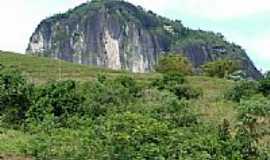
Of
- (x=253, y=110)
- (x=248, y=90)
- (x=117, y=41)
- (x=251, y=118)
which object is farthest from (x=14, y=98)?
(x=117, y=41)

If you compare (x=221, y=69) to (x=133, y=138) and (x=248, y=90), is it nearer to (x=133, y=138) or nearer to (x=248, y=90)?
(x=248, y=90)

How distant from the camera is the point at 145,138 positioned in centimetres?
1584

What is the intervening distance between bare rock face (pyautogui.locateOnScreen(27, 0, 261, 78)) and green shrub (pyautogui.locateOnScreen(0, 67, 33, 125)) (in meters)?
94.6

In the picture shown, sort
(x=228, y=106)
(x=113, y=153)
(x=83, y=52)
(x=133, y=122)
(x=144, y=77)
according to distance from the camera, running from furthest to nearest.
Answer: (x=83, y=52)
(x=144, y=77)
(x=228, y=106)
(x=133, y=122)
(x=113, y=153)

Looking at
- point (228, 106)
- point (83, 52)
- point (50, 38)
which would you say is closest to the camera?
point (228, 106)

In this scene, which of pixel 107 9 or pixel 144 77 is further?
pixel 107 9

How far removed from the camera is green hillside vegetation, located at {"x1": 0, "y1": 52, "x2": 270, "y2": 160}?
15.7 metres

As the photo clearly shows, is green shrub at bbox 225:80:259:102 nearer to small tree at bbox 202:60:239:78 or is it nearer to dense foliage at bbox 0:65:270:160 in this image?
dense foliage at bbox 0:65:270:160

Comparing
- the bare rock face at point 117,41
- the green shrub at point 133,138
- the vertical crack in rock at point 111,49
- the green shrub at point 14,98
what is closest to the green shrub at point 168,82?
the green shrub at point 14,98

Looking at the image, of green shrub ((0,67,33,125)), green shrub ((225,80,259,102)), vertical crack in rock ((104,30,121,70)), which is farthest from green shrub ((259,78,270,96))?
vertical crack in rock ((104,30,121,70))

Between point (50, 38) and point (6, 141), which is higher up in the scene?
point (50, 38)

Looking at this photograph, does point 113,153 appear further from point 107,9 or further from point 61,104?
point 107,9

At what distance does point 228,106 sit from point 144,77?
53.8 feet

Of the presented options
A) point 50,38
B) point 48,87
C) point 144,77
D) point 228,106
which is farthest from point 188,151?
point 50,38
